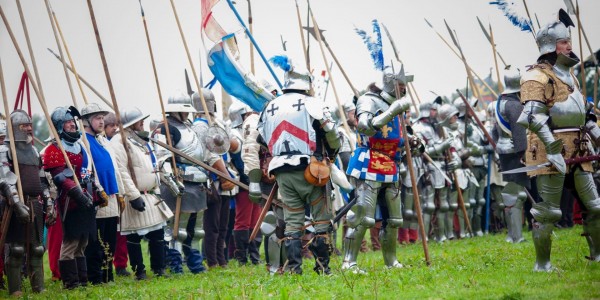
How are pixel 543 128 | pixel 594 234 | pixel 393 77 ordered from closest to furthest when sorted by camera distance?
pixel 543 128 < pixel 594 234 < pixel 393 77

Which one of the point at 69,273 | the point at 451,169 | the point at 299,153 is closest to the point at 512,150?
the point at 451,169

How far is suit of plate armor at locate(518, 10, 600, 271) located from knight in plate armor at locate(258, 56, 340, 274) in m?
1.96

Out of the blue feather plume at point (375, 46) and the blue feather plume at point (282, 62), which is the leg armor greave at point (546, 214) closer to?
the blue feather plume at point (375, 46)

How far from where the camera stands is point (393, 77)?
9.38 meters

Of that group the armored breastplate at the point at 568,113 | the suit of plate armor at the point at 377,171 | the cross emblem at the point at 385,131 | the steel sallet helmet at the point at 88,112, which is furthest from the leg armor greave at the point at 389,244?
the steel sallet helmet at the point at 88,112

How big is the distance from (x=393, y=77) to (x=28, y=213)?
392 centimetres

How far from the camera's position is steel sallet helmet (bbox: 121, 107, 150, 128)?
11312 millimetres

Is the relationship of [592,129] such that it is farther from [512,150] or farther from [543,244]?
[512,150]

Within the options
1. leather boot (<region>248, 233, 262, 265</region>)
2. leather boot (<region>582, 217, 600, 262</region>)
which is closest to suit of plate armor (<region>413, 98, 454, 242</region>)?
leather boot (<region>248, 233, 262, 265</region>)

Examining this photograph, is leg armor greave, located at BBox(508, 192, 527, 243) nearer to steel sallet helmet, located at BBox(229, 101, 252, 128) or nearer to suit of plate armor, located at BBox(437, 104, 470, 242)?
suit of plate armor, located at BBox(437, 104, 470, 242)

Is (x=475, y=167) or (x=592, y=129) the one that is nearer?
A: (x=592, y=129)

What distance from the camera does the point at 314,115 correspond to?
8766mm

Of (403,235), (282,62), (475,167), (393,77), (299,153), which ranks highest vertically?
(282,62)

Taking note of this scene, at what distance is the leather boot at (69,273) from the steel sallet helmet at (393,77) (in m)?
3.81
